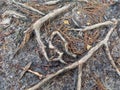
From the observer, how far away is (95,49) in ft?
14.9

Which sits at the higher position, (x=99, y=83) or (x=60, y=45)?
(x=60, y=45)

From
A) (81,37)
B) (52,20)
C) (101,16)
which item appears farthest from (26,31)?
(101,16)

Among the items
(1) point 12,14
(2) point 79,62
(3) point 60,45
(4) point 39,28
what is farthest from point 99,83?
(1) point 12,14

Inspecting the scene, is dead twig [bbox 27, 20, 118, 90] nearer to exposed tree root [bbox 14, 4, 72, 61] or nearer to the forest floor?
the forest floor

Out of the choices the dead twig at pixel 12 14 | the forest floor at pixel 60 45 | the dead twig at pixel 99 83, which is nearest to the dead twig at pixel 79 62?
the forest floor at pixel 60 45

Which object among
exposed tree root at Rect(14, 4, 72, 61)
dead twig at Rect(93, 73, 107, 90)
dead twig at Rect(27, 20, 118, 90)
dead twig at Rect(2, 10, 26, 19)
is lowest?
dead twig at Rect(93, 73, 107, 90)

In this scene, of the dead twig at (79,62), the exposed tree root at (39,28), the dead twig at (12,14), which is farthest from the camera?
the dead twig at (12,14)

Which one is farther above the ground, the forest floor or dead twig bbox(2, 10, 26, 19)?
dead twig bbox(2, 10, 26, 19)

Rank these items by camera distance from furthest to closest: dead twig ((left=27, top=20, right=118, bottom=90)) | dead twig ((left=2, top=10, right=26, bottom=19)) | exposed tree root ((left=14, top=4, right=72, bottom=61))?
dead twig ((left=2, top=10, right=26, bottom=19)) < exposed tree root ((left=14, top=4, right=72, bottom=61)) < dead twig ((left=27, top=20, right=118, bottom=90))

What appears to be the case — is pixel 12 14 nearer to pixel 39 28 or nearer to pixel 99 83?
pixel 39 28

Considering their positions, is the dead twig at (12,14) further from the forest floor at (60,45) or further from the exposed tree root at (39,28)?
the exposed tree root at (39,28)

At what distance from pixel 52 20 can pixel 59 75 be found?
919 millimetres

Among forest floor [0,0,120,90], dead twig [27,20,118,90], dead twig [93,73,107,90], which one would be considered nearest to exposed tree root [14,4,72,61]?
forest floor [0,0,120,90]

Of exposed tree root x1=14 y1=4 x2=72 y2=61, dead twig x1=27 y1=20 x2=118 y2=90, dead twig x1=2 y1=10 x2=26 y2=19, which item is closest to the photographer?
dead twig x1=27 y1=20 x2=118 y2=90
